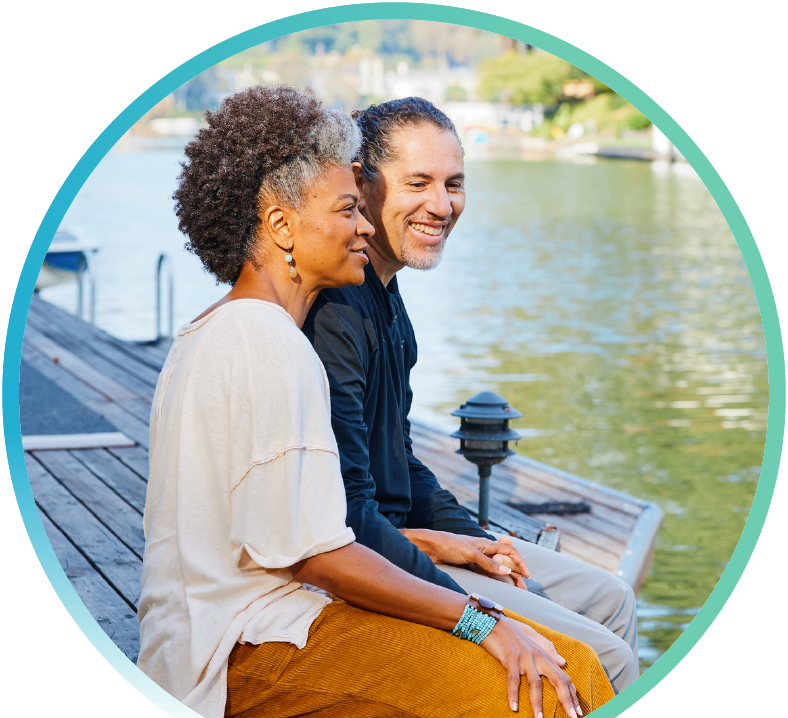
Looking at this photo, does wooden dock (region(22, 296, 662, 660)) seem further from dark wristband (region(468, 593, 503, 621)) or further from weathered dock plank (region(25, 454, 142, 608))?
dark wristband (region(468, 593, 503, 621))

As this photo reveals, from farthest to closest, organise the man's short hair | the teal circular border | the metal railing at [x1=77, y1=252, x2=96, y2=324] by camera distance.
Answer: the metal railing at [x1=77, y1=252, x2=96, y2=324] → the man's short hair → the teal circular border

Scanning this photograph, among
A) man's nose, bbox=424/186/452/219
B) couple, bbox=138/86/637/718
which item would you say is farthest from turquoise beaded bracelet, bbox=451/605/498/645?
man's nose, bbox=424/186/452/219

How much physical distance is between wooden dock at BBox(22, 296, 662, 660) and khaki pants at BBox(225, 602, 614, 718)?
1.01 m

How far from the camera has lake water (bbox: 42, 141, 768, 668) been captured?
6887 mm

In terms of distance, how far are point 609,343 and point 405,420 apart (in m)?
9.82

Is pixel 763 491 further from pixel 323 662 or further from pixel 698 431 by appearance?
pixel 698 431

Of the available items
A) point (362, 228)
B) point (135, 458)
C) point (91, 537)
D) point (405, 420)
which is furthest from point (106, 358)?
point (362, 228)

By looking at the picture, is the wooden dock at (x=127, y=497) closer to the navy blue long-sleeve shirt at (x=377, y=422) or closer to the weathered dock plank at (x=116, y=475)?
the weathered dock plank at (x=116, y=475)

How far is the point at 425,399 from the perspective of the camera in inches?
367

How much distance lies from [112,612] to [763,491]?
6.00ft

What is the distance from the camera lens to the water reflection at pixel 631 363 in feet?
21.7

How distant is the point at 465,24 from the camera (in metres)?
2.32

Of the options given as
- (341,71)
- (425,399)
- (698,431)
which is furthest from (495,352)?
(341,71)

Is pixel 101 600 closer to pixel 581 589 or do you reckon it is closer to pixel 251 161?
pixel 581 589
